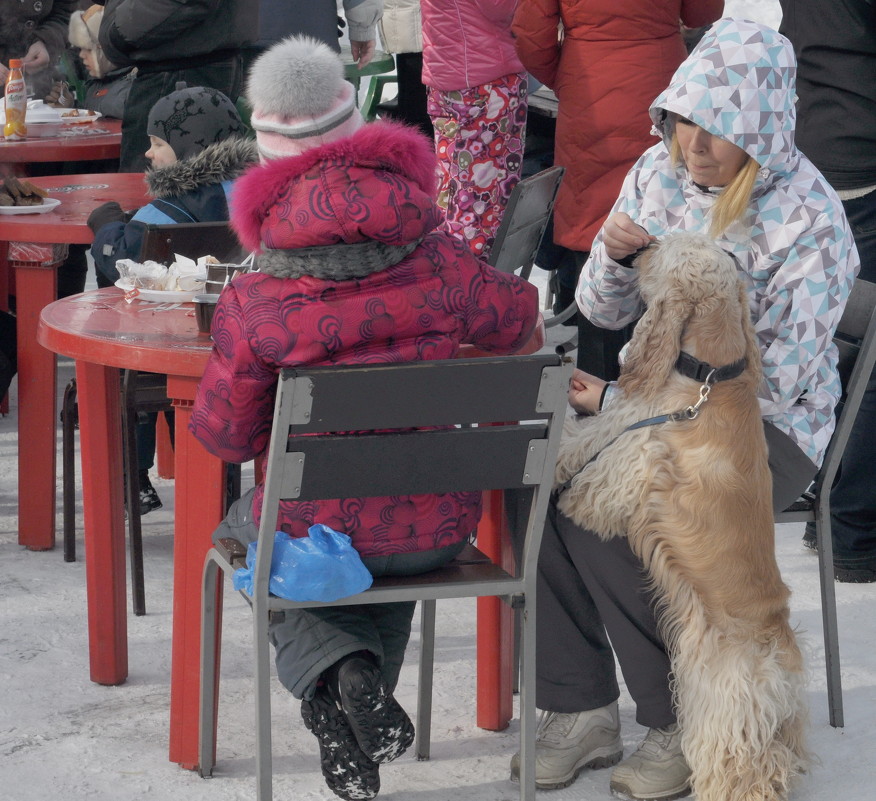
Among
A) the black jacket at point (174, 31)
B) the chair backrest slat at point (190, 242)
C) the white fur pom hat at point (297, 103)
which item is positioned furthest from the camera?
the black jacket at point (174, 31)

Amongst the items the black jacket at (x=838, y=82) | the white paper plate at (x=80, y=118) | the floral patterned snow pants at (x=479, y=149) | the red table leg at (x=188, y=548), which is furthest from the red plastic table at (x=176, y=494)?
the white paper plate at (x=80, y=118)

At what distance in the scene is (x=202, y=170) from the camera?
11.4 feet

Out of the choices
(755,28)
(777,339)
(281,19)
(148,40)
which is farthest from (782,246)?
(281,19)

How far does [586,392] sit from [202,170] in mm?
1432

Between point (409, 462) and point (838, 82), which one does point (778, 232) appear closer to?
point (409, 462)

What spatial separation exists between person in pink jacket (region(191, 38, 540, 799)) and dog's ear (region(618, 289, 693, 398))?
0.26 metres

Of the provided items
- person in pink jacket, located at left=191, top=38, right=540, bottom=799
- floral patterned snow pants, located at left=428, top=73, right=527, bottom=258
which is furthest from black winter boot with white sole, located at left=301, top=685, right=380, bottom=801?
floral patterned snow pants, located at left=428, top=73, right=527, bottom=258

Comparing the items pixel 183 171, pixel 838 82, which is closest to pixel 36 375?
pixel 183 171

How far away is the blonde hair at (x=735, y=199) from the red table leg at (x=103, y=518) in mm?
1381

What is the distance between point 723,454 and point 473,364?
567 mm

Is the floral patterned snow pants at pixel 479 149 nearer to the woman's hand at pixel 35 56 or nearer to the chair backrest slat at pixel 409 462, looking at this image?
the woman's hand at pixel 35 56

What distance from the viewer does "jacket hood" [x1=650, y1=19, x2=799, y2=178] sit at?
8.23 feet

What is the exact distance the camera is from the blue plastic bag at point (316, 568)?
2.07m

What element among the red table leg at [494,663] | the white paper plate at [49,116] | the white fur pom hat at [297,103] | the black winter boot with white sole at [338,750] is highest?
the white fur pom hat at [297,103]
